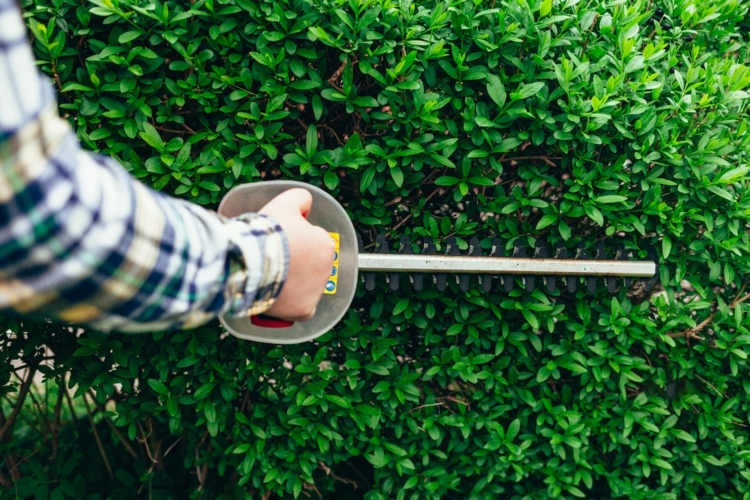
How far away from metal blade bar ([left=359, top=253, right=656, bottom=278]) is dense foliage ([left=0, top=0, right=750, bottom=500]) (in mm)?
92

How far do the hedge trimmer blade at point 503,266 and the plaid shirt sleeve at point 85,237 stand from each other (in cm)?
89

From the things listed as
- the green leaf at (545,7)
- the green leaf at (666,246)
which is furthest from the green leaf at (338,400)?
the green leaf at (545,7)

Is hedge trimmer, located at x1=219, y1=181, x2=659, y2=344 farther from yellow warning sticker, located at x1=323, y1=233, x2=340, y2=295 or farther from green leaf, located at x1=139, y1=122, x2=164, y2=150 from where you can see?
green leaf, located at x1=139, y1=122, x2=164, y2=150

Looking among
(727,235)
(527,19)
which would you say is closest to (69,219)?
(527,19)

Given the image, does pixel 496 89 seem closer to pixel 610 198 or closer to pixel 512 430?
pixel 610 198

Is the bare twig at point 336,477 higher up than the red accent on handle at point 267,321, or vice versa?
the red accent on handle at point 267,321

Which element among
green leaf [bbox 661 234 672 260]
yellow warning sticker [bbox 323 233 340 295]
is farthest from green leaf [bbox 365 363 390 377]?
green leaf [bbox 661 234 672 260]

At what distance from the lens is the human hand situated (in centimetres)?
113

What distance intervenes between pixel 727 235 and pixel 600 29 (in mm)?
1027

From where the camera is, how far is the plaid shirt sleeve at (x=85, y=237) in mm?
621

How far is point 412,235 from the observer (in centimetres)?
190

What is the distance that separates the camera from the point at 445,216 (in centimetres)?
185

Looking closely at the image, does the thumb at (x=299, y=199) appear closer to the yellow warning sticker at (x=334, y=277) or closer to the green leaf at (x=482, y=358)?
the yellow warning sticker at (x=334, y=277)

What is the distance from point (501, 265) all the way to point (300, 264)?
0.99 metres
